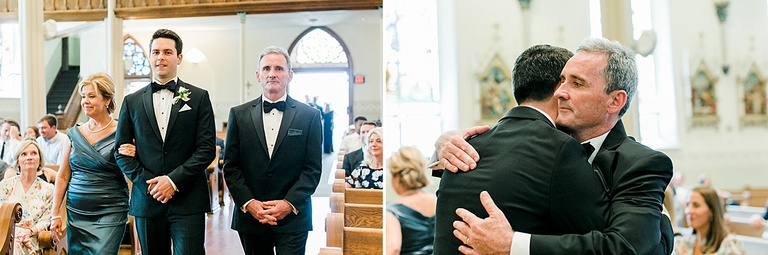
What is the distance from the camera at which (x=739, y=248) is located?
2123mm

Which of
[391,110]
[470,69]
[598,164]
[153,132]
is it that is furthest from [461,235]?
[153,132]

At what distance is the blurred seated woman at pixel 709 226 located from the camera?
2.10m

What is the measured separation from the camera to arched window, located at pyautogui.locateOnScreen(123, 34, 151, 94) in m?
12.9

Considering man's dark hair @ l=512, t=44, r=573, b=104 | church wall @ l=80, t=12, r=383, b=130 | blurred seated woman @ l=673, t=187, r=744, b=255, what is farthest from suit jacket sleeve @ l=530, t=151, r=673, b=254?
church wall @ l=80, t=12, r=383, b=130

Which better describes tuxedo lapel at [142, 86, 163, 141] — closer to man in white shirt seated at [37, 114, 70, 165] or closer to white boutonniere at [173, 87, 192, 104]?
white boutonniere at [173, 87, 192, 104]

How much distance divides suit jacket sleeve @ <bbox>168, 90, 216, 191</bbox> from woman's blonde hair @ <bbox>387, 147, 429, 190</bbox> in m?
0.87

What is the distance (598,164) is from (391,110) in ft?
2.17

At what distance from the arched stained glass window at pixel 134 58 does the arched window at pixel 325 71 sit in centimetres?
344

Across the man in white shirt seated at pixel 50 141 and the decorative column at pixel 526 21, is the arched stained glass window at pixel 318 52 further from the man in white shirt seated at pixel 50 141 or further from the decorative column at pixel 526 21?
the decorative column at pixel 526 21

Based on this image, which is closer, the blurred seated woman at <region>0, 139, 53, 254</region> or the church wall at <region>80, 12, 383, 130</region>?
the blurred seated woman at <region>0, 139, 53, 254</region>

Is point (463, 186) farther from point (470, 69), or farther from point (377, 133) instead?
point (377, 133)

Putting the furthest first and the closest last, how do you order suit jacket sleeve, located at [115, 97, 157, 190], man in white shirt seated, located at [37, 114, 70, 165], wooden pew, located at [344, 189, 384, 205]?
man in white shirt seated, located at [37, 114, 70, 165] → wooden pew, located at [344, 189, 384, 205] → suit jacket sleeve, located at [115, 97, 157, 190]

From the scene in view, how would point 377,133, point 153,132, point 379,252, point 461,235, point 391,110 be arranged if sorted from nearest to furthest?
point 461,235 < point 391,110 < point 153,132 < point 379,252 < point 377,133

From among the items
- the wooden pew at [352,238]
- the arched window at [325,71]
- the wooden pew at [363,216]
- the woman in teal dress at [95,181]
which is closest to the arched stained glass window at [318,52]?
the arched window at [325,71]
